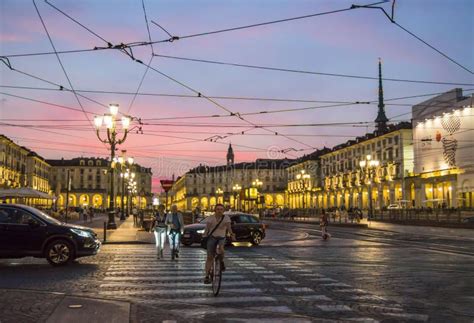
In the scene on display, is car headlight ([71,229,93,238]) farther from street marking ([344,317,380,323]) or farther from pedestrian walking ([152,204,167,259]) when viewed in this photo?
street marking ([344,317,380,323])

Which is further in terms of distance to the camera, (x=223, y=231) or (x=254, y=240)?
(x=254, y=240)

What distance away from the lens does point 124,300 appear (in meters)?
10.3

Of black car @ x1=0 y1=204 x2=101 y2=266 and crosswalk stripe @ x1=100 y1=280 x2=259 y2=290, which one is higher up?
black car @ x1=0 y1=204 x2=101 y2=266

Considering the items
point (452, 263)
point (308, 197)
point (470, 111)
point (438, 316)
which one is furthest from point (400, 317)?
point (308, 197)

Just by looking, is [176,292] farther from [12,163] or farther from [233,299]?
[12,163]

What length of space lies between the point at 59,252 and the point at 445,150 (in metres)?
72.9

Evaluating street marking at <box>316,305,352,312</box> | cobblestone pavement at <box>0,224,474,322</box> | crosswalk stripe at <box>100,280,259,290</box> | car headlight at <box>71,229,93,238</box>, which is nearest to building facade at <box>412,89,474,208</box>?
cobblestone pavement at <box>0,224,474,322</box>

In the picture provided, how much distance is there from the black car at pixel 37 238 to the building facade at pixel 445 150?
6458cm

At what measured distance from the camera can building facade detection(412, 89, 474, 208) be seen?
7431 centimetres

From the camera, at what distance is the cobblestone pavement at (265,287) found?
9.13 metres

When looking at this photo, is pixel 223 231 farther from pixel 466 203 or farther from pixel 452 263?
pixel 466 203

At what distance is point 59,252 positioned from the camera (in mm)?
15805

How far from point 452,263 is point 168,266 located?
8.85 meters

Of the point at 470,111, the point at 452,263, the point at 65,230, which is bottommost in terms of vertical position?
the point at 452,263
